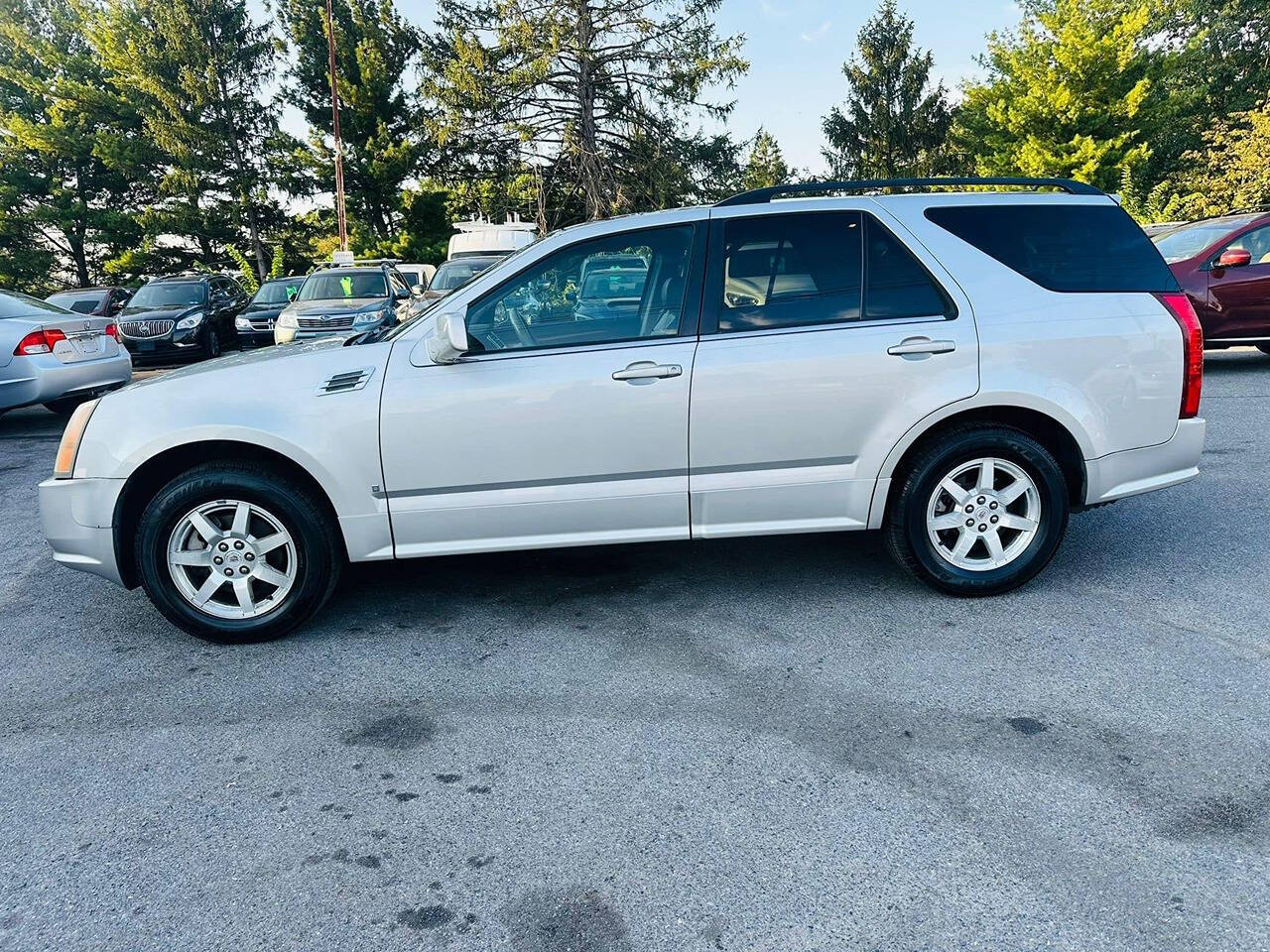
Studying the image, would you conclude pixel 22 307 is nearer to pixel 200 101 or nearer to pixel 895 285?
pixel 895 285

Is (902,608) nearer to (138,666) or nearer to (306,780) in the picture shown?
(306,780)

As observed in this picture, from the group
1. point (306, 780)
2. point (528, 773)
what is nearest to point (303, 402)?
point (306, 780)

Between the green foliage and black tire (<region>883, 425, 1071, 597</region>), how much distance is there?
3217 cm

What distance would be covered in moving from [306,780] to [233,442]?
165 centimetres

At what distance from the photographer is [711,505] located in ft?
13.3

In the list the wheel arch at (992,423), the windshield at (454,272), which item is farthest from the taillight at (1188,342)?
the windshield at (454,272)

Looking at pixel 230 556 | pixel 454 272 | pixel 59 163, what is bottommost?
pixel 230 556

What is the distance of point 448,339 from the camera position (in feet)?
12.4

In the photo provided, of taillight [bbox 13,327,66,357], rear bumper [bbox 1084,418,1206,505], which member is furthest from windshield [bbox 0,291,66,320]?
rear bumper [bbox 1084,418,1206,505]

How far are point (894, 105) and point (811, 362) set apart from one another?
4614 cm

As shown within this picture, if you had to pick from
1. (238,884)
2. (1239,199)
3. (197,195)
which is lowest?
(238,884)

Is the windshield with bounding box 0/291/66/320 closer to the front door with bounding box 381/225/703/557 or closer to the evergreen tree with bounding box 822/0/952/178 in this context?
the front door with bounding box 381/225/703/557

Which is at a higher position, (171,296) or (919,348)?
(171,296)

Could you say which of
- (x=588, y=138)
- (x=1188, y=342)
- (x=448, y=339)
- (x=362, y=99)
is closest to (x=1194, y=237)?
(x=1188, y=342)
